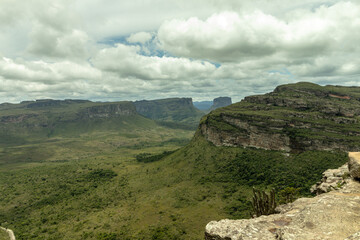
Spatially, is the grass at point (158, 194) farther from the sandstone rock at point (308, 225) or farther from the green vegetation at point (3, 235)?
the sandstone rock at point (308, 225)

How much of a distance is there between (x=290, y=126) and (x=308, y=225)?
117596mm

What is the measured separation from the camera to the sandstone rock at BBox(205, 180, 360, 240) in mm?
13930

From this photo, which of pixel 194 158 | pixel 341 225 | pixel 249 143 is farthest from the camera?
pixel 194 158

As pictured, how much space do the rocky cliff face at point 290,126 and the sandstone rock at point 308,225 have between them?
99523 millimetres

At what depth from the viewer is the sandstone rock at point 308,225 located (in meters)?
13.9

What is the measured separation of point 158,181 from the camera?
123625 millimetres

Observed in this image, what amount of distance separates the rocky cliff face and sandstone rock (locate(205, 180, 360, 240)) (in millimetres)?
99523

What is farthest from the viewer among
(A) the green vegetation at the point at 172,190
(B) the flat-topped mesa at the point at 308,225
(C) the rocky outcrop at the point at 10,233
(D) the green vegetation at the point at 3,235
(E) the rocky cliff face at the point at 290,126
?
(E) the rocky cliff face at the point at 290,126

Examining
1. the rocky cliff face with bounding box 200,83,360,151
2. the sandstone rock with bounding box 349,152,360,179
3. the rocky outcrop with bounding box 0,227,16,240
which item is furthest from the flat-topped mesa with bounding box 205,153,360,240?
the rocky outcrop with bounding box 0,227,16,240

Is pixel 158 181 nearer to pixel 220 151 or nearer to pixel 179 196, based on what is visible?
pixel 179 196

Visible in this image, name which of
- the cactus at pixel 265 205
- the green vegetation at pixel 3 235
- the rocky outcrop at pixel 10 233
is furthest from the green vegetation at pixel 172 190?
the cactus at pixel 265 205

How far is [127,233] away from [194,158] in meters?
73.3

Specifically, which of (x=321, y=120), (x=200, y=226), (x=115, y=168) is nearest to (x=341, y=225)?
(x=200, y=226)

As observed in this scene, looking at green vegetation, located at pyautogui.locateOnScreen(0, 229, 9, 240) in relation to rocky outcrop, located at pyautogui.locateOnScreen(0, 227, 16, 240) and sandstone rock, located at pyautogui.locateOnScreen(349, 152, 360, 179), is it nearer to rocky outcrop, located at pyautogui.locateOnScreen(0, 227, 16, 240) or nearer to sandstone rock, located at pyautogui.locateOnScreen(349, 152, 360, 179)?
rocky outcrop, located at pyautogui.locateOnScreen(0, 227, 16, 240)
